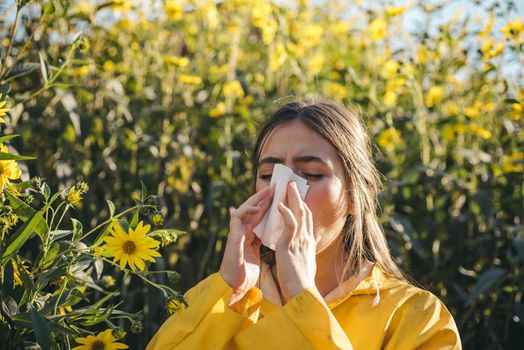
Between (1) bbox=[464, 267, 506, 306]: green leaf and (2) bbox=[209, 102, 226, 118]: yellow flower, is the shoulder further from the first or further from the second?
(2) bbox=[209, 102, 226, 118]: yellow flower

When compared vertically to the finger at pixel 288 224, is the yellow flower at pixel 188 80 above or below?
below

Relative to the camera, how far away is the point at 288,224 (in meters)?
1.46

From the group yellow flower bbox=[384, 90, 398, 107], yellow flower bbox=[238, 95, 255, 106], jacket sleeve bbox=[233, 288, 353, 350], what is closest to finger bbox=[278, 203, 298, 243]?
jacket sleeve bbox=[233, 288, 353, 350]

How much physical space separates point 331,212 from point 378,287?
207mm

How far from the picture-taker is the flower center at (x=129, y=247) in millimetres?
1323

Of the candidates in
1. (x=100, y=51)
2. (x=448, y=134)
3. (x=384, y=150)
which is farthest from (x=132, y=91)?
(x=448, y=134)

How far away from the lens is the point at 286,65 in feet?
11.5

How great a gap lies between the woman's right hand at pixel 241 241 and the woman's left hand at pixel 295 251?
86 millimetres

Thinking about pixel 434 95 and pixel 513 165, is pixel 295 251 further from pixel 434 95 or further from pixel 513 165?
pixel 434 95

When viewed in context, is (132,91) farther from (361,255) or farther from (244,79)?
(361,255)

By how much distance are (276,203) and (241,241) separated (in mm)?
111

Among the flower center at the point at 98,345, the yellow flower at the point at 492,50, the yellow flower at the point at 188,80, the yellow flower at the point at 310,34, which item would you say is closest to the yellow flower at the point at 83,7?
the yellow flower at the point at 188,80

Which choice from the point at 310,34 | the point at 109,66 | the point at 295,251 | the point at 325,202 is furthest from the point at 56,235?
the point at 310,34

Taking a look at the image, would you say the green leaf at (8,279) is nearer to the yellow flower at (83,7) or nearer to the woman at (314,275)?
the woman at (314,275)
